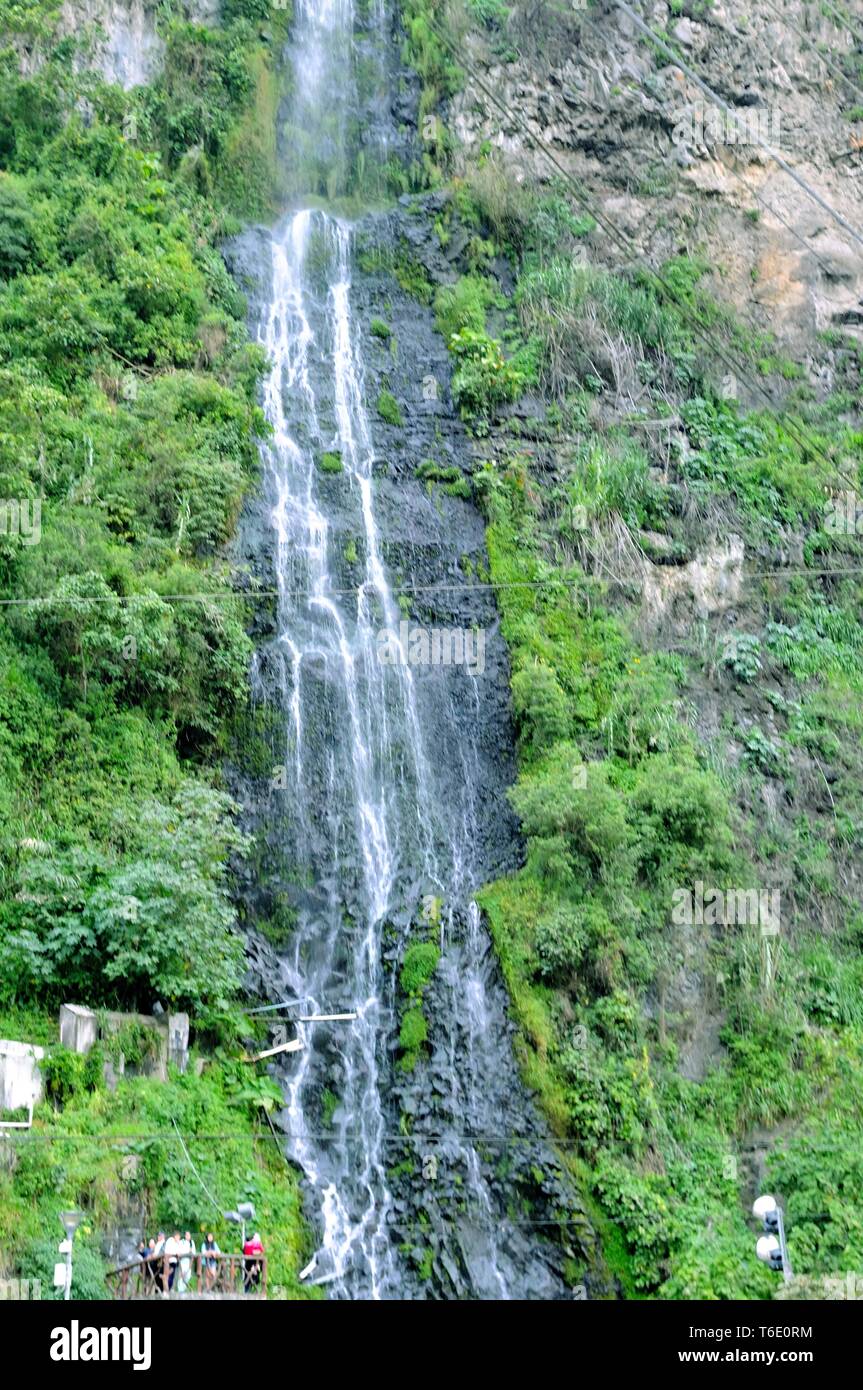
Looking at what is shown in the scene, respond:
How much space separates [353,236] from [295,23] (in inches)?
265

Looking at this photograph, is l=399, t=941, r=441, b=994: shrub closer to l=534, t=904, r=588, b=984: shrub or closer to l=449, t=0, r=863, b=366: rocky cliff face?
l=534, t=904, r=588, b=984: shrub

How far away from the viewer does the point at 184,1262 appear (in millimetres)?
14023

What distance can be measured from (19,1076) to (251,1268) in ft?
10.3

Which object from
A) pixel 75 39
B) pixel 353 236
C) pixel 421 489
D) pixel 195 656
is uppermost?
pixel 75 39

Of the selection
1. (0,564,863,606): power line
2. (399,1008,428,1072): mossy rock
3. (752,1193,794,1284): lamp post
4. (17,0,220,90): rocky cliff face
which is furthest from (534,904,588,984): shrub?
(17,0,220,90): rocky cliff face

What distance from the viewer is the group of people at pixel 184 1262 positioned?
1395cm

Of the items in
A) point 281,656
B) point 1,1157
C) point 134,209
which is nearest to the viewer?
point 1,1157

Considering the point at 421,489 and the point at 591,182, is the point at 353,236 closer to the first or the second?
the point at 591,182

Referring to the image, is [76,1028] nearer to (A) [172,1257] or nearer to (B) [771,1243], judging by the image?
(A) [172,1257]

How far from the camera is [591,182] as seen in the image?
31.0 m

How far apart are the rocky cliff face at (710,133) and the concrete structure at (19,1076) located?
66.4 ft

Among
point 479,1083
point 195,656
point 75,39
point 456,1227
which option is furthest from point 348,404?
point 456,1227

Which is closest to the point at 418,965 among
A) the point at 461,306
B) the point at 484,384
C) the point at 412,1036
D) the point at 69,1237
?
the point at 412,1036

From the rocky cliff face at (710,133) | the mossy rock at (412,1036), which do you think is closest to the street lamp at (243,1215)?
the mossy rock at (412,1036)
